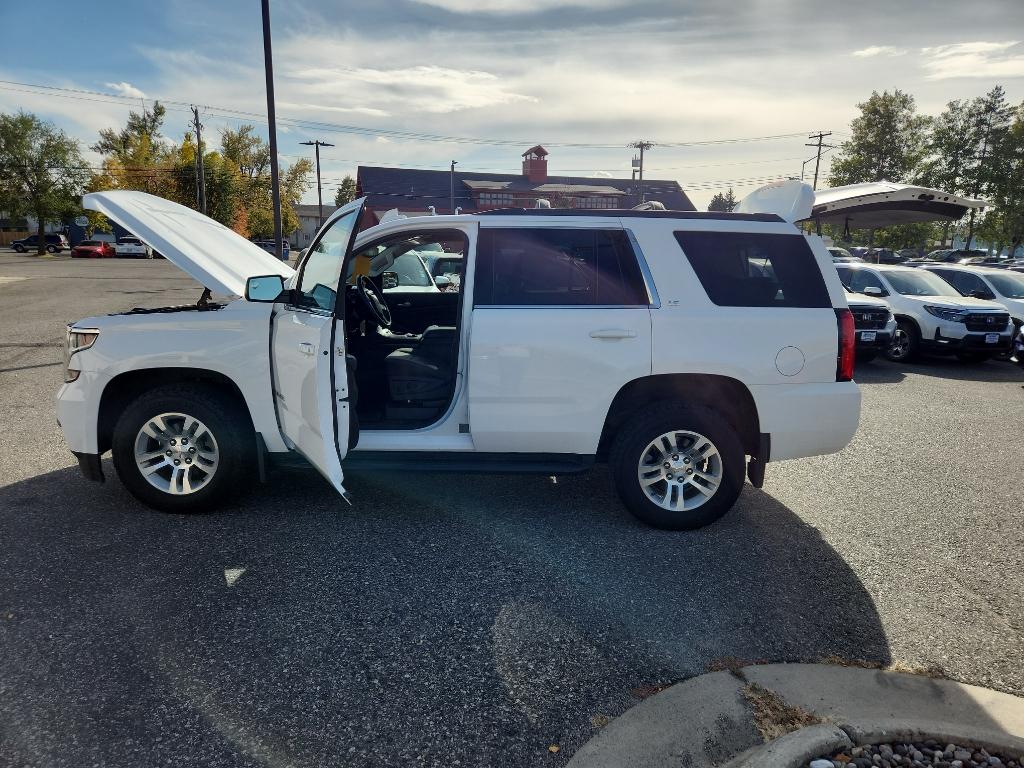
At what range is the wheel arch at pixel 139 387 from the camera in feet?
14.3

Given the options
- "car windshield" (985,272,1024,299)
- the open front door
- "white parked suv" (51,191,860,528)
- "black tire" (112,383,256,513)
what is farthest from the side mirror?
"car windshield" (985,272,1024,299)

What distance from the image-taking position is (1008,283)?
1288 cm

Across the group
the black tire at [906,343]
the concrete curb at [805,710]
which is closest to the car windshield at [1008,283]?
the black tire at [906,343]

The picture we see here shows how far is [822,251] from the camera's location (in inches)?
169

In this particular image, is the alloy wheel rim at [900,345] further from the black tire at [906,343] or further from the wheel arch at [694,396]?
the wheel arch at [694,396]

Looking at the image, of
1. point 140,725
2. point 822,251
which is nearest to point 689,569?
point 822,251

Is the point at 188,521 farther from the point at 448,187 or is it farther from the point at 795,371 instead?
the point at 448,187

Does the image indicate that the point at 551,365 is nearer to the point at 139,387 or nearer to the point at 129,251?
the point at 139,387

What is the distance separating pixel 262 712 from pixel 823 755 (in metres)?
2.06

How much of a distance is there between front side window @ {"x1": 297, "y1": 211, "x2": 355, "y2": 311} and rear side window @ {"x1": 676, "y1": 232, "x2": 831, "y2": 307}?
2070mm

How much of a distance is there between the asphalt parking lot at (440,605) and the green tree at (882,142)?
44137 millimetres

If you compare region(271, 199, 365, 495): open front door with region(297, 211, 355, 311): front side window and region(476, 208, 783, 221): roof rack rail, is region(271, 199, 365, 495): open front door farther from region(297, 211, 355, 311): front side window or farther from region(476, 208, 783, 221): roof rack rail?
region(476, 208, 783, 221): roof rack rail

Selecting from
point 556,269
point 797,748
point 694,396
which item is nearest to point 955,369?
point 694,396

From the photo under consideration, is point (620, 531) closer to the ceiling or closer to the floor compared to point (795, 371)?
closer to the floor
